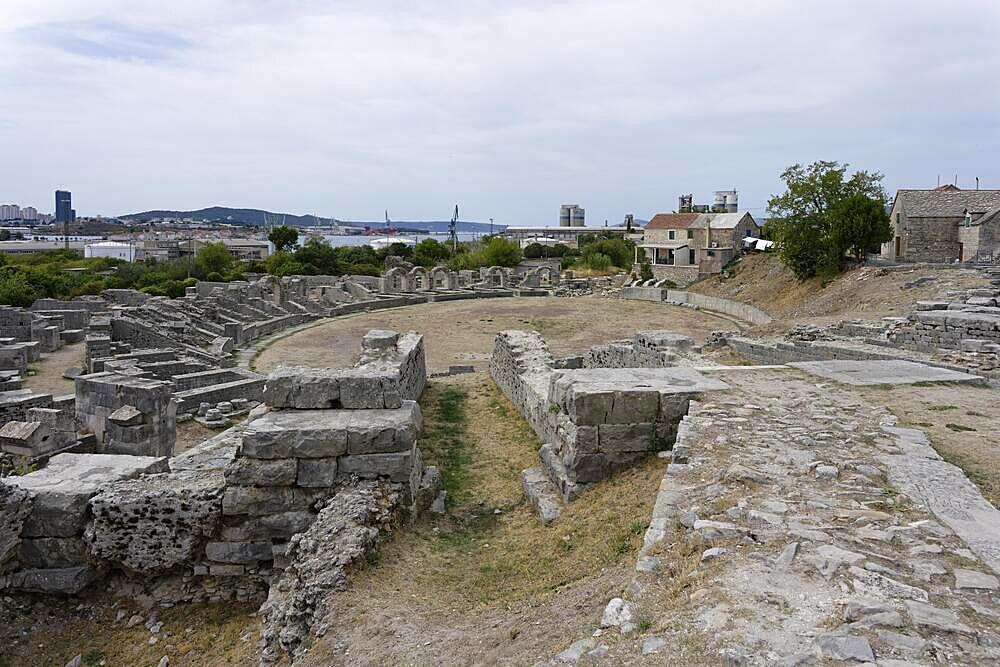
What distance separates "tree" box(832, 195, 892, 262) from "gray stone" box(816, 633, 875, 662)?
3008cm

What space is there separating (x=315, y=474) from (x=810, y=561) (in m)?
3.63

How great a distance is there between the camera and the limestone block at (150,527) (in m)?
5.32

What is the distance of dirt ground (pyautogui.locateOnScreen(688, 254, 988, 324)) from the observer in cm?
2134

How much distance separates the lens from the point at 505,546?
5.73m

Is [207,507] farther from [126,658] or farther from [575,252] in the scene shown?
[575,252]

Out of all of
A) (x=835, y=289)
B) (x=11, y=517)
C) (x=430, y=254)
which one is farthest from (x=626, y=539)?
(x=430, y=254)

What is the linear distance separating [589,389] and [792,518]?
9.04ft

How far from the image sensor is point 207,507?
5.41 m

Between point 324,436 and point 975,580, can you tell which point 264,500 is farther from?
point 975,580

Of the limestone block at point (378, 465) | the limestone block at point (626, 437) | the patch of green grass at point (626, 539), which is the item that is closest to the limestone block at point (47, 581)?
the limestone block at point (378, 465)

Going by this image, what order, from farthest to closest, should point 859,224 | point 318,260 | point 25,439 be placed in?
1. point 318,260
2. point 859,224
3. point 25,439

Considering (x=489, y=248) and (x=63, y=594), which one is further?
(x=489, y=248)

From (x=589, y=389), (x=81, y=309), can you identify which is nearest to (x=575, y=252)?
(x=81, y=309)

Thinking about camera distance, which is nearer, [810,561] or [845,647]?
[845,647]
